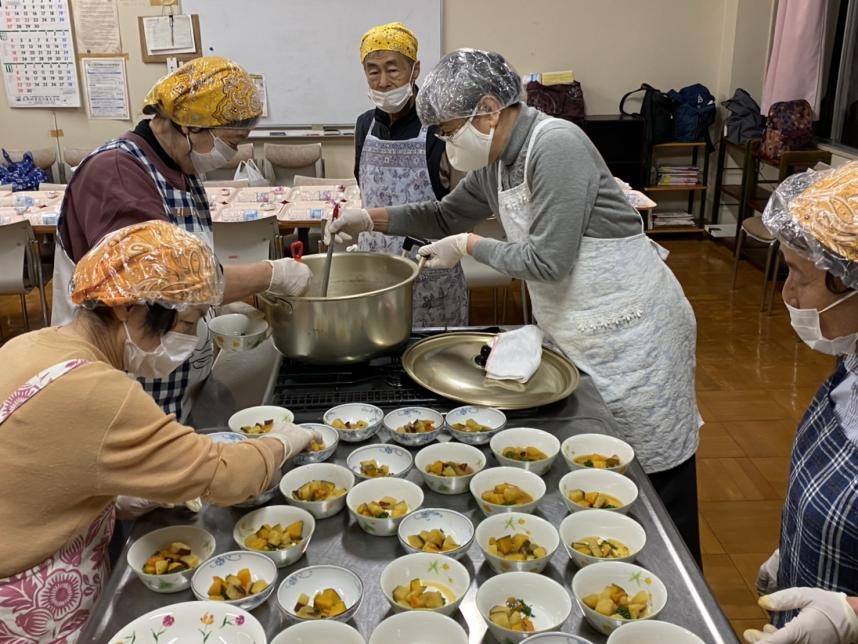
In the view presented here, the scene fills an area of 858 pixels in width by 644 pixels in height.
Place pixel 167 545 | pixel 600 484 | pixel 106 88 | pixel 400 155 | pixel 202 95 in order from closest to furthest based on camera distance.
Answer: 1. pixel 167 545
2. pixel 600 484
3. pixel 202 95
4. pixel 400 155
5. pixel 106 88

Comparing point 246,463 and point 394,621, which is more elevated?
point 246,463

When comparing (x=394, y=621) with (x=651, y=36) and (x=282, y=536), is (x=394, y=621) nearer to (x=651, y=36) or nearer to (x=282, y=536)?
(x=282, y=536)

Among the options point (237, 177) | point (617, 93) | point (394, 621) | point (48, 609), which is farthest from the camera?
point (617, 93)

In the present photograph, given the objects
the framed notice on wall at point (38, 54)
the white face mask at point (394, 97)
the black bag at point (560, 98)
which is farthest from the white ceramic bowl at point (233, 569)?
the framed notice on wall at point (38, 54)

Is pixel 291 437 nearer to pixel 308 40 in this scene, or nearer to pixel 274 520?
pixel 274 520

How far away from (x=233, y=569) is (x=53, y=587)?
28 centimetres

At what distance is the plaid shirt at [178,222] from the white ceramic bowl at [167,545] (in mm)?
455

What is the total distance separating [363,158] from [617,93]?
12.0 feet

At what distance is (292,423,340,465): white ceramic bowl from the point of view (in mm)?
1404

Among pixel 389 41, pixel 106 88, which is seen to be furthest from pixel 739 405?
pixel 106 88

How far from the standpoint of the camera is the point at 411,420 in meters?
1.56

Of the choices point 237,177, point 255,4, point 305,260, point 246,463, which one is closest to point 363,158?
point 305,260

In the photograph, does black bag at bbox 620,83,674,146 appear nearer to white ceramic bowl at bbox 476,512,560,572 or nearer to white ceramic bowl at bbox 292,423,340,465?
white ceramic bowl at bbox 292,423,340,465

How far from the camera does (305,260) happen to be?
1900mm
